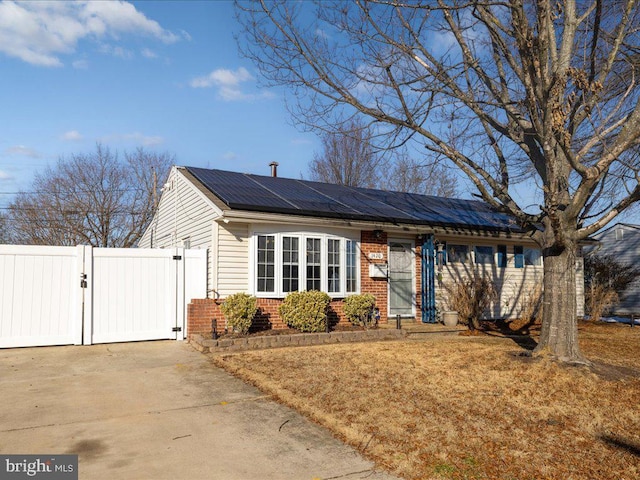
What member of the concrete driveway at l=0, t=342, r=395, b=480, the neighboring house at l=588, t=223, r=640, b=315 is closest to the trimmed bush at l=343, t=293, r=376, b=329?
the concrete driveway at l=0, t=342, r=395, b=480

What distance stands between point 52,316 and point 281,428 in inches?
257

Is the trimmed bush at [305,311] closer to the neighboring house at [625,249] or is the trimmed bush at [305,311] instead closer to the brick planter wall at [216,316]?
A: the brick planter wall at [216,316]

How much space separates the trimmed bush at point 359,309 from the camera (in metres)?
11.7

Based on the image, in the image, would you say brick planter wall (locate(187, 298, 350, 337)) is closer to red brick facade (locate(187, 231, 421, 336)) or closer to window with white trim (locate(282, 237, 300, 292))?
red brick facade (locate(187, 231, 421, 336))

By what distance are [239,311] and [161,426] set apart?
5064 millimetres

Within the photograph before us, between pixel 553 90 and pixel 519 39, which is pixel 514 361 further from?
pixel 519 39

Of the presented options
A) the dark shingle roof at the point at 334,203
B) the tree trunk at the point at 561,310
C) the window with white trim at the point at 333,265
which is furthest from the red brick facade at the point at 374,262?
the tree trunk at the point at 561,310

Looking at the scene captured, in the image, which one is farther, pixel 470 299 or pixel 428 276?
pixel 428 276

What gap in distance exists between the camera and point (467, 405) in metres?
5.83

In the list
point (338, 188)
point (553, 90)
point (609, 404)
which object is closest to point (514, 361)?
point (609, 404)

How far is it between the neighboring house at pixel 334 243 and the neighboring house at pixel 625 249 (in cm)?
1021

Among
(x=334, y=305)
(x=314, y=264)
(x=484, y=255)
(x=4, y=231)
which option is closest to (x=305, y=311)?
(x=314, y=264)

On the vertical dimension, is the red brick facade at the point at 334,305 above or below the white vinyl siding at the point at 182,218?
below

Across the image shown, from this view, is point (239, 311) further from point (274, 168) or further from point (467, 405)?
point (274, 168)
